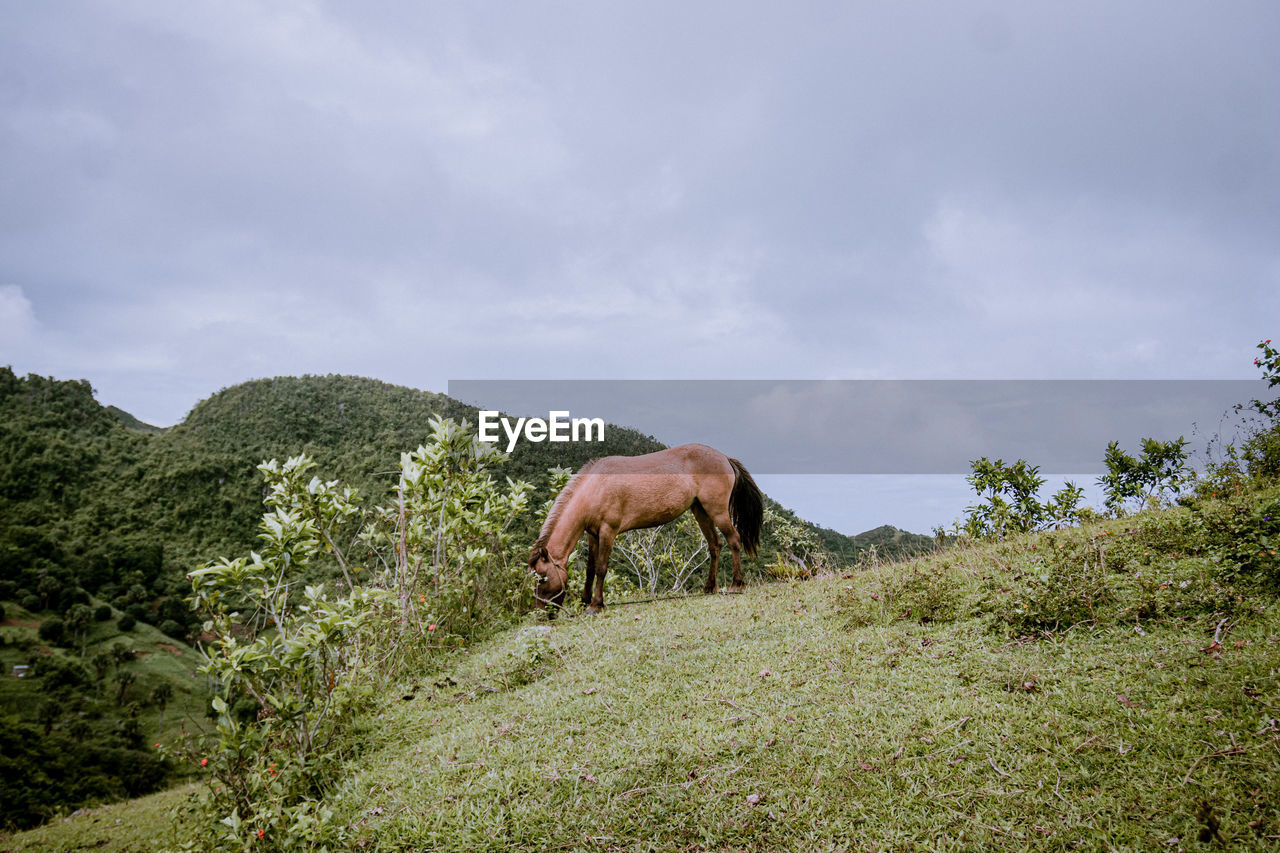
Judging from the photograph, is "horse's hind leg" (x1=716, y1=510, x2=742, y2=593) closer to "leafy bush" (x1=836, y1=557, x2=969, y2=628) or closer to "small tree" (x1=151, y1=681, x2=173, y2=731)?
"leafy bush" (x1=836, y1=557, x2=969, y2=628)

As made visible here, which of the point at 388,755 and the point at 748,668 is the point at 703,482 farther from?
the point at 388,755

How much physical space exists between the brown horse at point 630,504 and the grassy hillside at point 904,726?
212 cm

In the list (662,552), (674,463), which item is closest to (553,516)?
(674,463)

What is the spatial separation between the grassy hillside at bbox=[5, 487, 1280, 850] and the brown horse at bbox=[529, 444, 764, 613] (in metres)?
2.12

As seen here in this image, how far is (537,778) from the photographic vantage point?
3244 mm

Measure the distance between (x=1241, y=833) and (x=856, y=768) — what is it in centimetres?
Result: 140

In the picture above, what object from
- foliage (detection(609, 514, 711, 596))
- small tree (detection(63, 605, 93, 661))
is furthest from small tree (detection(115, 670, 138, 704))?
foliage (detection(609, 514, 711, 596))

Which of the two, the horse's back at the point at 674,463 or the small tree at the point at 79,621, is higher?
the horse's back at the point at 674,463

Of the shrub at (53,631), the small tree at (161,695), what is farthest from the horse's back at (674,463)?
the shrub at (53,631)

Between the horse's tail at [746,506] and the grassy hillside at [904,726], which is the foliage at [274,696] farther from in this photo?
the horse's tail at [746,506]

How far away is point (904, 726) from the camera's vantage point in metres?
3.17

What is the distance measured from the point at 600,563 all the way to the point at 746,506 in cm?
263

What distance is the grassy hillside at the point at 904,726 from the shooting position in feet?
8.37

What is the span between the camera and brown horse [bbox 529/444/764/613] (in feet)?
24.5
